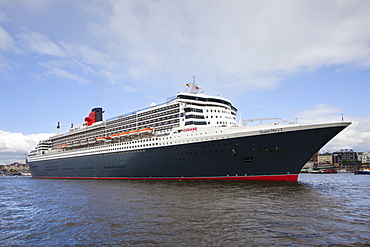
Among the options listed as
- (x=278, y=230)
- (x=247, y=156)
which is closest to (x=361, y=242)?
(x=278, y=230)

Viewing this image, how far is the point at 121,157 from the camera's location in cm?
3466

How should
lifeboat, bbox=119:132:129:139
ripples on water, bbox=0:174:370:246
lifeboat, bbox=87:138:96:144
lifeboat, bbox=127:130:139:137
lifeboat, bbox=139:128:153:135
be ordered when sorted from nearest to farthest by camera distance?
ripples on water, bbox=0:174:370:246 < lifeboat, bbox=139:128:153:135 < lifeboat, bbox=127:130:139:137 < lifeboat, bbox=119:132:129:139 < lifeboat, bbox=87:138:96:144

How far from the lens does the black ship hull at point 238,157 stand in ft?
74.5

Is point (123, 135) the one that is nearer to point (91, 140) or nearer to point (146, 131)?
point (146, 131)

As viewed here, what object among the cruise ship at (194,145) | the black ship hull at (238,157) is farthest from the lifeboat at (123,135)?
the black ship hull at (238,157)

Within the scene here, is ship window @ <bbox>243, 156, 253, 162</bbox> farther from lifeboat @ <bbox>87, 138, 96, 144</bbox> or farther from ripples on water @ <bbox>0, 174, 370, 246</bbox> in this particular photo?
lifeboat @ <bbox>87, 138, 96, 144</bbox>

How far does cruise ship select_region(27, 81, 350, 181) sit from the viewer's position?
75.6 feet

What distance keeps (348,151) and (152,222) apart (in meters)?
155

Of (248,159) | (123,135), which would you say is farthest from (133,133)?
(248,159)

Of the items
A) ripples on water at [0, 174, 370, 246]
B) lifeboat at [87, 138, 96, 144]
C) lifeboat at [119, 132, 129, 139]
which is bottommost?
ripples on water at [0, 174, 370, 246]

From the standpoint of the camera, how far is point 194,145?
86.6ft

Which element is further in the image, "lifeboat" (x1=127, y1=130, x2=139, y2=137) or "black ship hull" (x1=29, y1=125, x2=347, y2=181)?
"lifeboat" (x1=127, y1=130, x2=139, y2=137)

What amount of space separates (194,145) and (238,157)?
4783 millimetres

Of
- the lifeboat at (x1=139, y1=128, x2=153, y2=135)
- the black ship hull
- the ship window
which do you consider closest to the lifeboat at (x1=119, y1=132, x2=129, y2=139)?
the lifeboat at (x1=139, y1=128, x2=153, y2=135)
